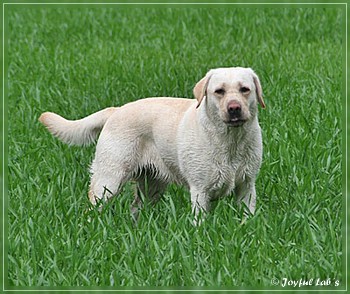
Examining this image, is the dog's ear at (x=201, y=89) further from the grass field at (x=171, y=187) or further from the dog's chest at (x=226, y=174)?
the grass field at (x=171, y=187)

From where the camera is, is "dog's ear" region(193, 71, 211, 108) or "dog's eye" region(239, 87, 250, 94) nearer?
"dog's eye" region(239, 87, 250, 94)

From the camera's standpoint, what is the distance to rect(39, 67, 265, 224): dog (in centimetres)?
582

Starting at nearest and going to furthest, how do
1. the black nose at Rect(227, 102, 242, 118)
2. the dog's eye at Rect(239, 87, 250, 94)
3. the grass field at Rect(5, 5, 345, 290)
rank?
the grass field at Rect(5, 5, 345, 290) < the black nose at Rect(227, 102, 242, 118) < the dog's eye at Rect(239, 87, 250, 94)

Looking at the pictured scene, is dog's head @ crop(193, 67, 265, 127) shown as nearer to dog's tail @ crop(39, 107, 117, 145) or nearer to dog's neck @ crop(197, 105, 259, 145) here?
dog's neck @ crop(197, 105, 259, 145)

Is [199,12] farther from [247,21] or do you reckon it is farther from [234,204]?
[234,204]

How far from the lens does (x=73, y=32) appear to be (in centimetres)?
1215

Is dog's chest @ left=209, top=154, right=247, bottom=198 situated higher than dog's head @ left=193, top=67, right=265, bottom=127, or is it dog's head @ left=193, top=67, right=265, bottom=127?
dog's head @ left=193, top=67, right=265, bottom=127

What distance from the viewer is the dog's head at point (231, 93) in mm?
5688

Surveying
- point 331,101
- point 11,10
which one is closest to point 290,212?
point 331,101

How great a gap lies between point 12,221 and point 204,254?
4.83 ft

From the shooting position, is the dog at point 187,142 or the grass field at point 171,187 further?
the dog at point 187,142

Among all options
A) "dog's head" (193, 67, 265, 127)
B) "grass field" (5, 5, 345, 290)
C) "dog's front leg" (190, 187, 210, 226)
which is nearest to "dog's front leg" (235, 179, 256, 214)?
"grass field" (5, 5, 345, 290)

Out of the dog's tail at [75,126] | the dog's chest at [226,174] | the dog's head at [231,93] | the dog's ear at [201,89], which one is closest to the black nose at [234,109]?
the dog's head at [231,93]

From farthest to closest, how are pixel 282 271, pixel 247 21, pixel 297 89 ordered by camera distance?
1. pixel 247 21
2. pixel 297 89
3. pixel 282 271
